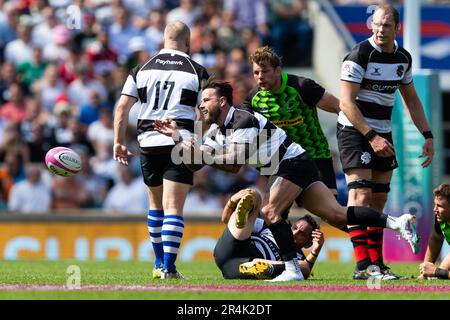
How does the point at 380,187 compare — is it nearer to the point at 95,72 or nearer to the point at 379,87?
the point at 379,87

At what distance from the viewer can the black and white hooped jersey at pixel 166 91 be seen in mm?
10211

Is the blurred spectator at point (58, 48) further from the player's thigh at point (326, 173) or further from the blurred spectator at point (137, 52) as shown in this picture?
the player's thigh at point (326, 173)

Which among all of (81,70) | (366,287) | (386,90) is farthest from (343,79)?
(81,70)

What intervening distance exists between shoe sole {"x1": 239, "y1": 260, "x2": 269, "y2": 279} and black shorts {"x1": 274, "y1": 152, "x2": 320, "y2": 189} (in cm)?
78

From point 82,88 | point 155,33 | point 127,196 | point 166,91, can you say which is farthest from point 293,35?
point 166,91

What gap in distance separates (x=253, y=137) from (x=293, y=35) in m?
12.3

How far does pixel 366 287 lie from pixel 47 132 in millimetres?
9995

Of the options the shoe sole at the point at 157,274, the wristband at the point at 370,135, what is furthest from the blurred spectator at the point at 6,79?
the wristband at the point at 370,135

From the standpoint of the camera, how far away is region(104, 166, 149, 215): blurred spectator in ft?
57.9

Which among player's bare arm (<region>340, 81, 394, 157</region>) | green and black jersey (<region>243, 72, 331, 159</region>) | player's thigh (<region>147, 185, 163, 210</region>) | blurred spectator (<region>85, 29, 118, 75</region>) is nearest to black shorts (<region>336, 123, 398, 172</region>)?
player's bare arm (<region>340, 81, 394, 157</region>)

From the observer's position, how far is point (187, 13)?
20.6m

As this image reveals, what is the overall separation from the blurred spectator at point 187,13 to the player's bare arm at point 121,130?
10.3m

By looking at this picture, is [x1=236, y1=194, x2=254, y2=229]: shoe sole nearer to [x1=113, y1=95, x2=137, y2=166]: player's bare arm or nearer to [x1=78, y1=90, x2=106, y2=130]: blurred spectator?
[x1=113, y1=95, x2=137, y2=166]: player's bare arm

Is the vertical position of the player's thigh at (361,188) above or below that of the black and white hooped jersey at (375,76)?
below
